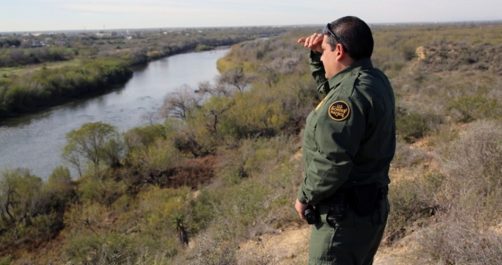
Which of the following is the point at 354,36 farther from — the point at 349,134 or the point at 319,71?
the point at 319,71

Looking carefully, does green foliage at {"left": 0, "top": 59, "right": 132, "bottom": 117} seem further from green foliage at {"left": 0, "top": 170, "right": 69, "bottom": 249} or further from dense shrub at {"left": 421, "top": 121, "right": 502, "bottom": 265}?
dense shrub at {"left": 421, "top": 121, "right": 502, "bottom": 265}

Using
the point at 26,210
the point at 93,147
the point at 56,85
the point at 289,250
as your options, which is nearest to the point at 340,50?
the point at 289,250

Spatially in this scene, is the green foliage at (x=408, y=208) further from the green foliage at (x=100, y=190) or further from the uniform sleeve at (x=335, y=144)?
the green foliage at (x=100, y=190)

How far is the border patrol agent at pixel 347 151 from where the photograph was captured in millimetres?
1941

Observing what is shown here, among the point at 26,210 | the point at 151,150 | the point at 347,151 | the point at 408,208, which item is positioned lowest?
the point at 26,210

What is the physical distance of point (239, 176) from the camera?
16.2 m

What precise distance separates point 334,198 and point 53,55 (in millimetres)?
72073

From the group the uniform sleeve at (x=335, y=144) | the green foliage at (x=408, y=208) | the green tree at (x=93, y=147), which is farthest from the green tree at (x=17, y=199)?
the uniform sleeve at (x=335, y=144)

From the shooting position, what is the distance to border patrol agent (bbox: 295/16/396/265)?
194 centimetres

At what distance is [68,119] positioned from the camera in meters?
31.9

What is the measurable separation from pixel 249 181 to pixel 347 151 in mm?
11048

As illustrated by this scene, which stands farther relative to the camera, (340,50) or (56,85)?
(56,85)

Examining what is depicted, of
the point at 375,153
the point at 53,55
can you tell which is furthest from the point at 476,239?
the point at 53,55

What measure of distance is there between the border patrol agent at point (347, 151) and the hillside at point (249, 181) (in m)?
1.45
